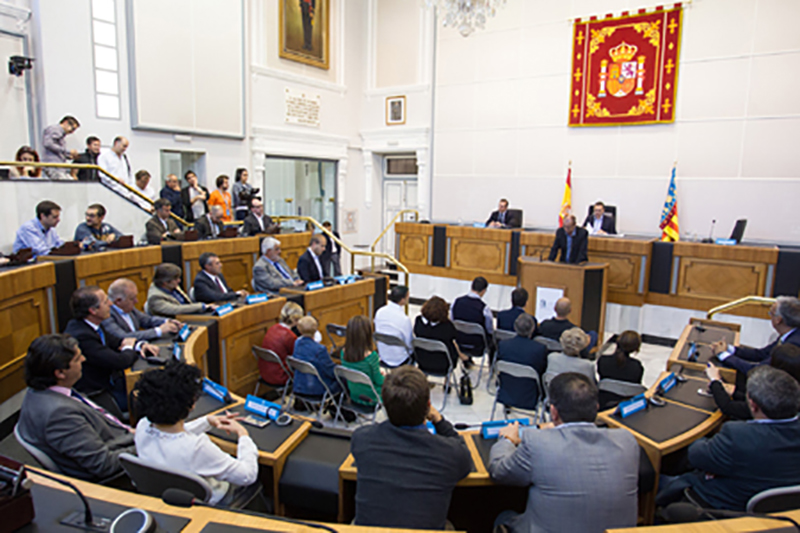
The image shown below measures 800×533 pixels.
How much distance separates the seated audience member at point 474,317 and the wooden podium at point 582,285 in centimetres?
167

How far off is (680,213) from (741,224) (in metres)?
1.74

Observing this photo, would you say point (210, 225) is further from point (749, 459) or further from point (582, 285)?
point (749, 459)

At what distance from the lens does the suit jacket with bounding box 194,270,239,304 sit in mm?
4621

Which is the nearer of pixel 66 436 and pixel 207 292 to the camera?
pixel 66 436

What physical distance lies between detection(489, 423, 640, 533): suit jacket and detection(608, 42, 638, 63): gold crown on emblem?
27.9 ft

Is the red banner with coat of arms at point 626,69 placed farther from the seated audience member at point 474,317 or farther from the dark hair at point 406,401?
the dark hair at point 406,401

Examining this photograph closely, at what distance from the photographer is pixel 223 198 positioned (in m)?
8.03

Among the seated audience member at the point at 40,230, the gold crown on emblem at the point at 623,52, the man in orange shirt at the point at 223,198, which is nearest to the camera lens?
the seated audience member at the point at 40,230

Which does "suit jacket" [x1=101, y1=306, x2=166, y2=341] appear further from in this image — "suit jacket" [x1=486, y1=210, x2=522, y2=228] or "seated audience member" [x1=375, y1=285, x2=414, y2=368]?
"suit jacket" [x1=486, y1=210, x2=522, y2=228]

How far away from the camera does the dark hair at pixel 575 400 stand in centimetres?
183

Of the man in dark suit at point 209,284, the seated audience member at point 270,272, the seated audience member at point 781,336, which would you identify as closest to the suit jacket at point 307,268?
the seated audience member at point 270,272

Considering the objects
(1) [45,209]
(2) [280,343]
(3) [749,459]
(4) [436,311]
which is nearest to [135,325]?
(2) [280,343]

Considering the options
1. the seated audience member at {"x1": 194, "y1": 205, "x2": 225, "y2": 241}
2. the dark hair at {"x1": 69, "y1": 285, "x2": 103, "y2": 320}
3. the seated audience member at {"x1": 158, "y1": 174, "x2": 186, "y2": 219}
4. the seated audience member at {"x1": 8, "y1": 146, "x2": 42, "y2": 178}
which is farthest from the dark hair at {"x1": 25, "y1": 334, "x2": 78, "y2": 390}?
the seated audience member at {"x1": 158, "y1": 174, "x2": 186, "y2": 219}

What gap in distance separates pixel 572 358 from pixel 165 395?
263 centimetres
